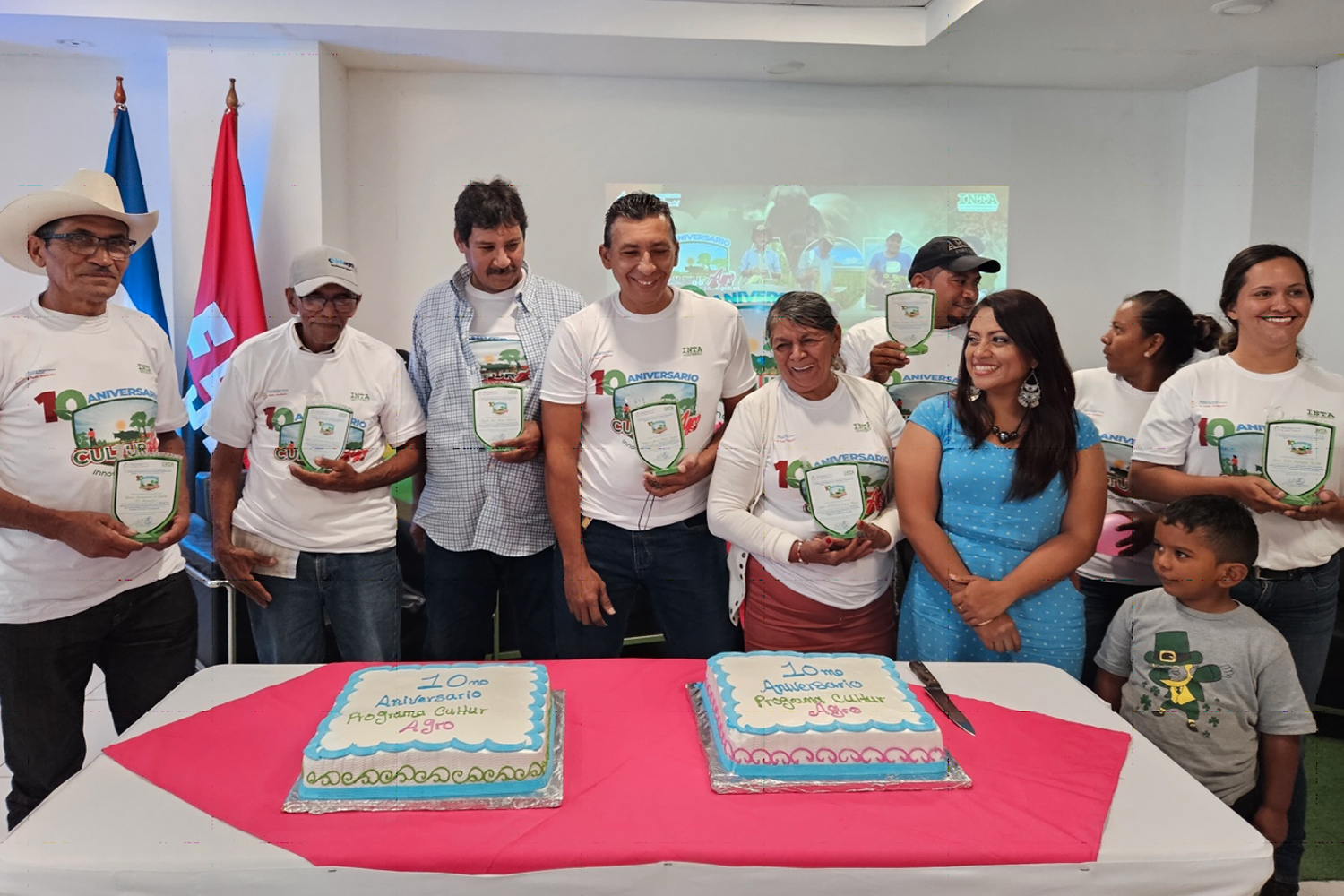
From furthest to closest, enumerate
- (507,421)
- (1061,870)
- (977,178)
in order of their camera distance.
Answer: (977,178) < (507,421) < (1061,870)

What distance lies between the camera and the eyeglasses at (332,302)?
95.0 inches

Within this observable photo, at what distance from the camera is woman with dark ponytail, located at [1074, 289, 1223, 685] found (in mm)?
2686

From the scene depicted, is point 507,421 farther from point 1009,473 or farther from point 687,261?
point 687,261

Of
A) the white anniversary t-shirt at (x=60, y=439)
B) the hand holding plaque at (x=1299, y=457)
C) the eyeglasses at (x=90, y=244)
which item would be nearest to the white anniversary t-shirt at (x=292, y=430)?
the white anniversary t-shirt at (x=60, y=439)

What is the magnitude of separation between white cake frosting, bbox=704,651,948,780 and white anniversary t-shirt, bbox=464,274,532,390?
4.27 feet

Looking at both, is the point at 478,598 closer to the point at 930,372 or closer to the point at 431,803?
the point at 431,803

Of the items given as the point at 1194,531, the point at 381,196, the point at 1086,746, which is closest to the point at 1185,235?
the point at 1194,531

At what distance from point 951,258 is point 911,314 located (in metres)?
0.44

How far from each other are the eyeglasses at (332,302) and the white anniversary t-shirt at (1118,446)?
2.13m

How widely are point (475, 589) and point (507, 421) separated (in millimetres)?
572

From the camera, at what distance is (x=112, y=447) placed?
2.17 m

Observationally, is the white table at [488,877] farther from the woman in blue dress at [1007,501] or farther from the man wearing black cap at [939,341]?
the man wearing black cap at [939,341]

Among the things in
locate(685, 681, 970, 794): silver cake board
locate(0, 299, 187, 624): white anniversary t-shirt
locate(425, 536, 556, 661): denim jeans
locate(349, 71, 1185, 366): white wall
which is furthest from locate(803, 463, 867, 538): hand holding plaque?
locate(349, 71, 1185, 366): white wall

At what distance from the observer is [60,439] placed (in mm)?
2117
